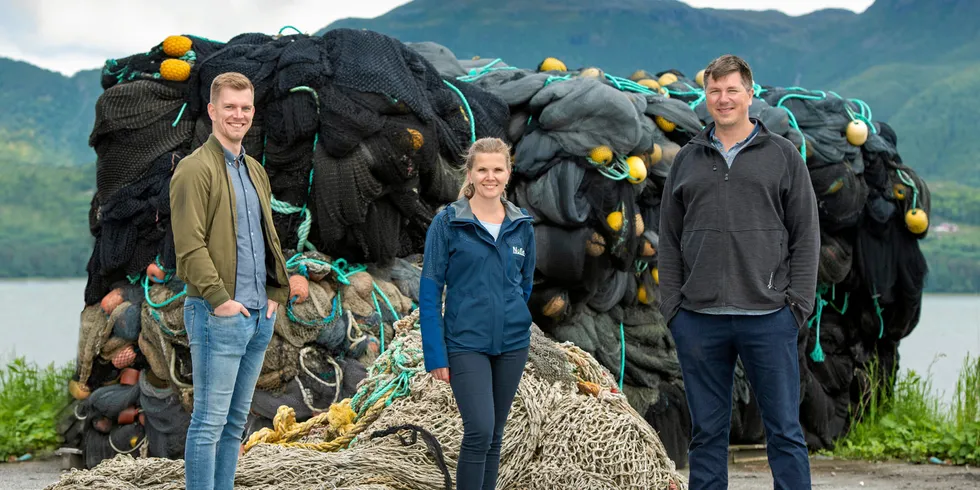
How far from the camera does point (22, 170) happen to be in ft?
112

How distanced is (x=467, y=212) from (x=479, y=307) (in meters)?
0.38

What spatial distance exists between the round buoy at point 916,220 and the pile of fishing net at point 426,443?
4313mm

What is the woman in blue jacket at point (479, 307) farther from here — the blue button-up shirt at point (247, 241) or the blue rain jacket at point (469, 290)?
the blue button-up shirt at point (247, 241)

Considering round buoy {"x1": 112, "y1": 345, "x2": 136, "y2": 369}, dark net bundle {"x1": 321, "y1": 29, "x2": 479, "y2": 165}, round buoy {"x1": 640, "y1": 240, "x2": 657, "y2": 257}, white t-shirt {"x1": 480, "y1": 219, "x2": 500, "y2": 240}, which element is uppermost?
dark net bundle {"x1": 321, "y1": 29, "x2": 479, "y2": 165}

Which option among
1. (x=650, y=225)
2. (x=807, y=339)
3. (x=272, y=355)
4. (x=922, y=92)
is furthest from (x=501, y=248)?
(x=922, y=92)

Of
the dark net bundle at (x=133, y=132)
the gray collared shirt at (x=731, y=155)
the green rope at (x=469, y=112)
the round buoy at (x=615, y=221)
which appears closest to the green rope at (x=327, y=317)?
the dark net bundle at (x=133, y=132)

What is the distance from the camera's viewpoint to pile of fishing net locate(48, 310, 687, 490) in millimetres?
4727

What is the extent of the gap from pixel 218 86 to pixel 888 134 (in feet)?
22.6

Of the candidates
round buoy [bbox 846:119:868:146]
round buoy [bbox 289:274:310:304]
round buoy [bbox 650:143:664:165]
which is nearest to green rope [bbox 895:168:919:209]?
round buoy [bbox 846:119:868:146]

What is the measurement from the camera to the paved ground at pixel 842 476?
6590 millimetres

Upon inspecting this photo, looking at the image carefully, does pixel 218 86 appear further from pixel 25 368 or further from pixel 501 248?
pixel 25 368

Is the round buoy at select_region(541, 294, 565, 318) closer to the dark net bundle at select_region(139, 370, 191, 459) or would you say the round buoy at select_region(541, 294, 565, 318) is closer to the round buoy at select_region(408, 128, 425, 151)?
the round buoy at select_region(408, 128, 425, 151)

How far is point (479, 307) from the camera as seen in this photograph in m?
4.11

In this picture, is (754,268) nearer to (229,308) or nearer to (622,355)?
(229,308)
